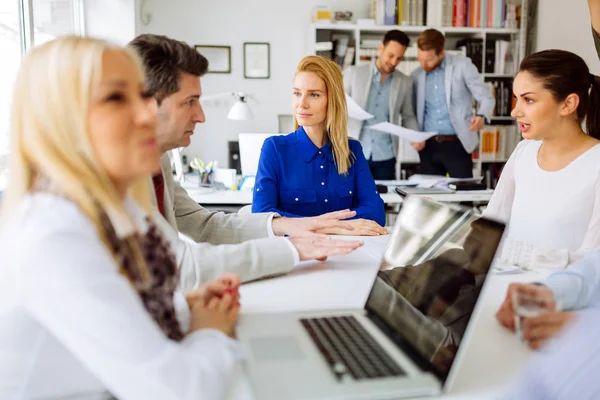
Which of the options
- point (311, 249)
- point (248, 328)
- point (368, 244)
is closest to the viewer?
point (248, 328)

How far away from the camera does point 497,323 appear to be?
0.99 meters

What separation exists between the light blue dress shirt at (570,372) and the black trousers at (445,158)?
375 centimetres

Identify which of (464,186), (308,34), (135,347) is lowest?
(464,186)

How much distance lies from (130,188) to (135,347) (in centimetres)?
24

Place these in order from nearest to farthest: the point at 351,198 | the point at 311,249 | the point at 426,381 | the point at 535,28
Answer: the point at 426,381, the point at 311,249, the point at 351,198, the point at 535,28

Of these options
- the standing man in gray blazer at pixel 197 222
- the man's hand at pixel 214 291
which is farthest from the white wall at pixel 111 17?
the man's hand at pixel 214 291

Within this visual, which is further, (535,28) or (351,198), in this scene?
(535,28)

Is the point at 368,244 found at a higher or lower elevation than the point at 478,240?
lower

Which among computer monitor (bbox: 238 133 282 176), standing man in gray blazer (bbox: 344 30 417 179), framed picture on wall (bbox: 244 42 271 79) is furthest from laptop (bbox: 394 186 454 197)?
framed picture on wall (bbox: 244 42 271 79)

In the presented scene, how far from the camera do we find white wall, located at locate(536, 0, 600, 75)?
13.9 ft

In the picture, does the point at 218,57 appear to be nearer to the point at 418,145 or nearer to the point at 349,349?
the point at 418,145


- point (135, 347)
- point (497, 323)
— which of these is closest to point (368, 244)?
point (497, 323)

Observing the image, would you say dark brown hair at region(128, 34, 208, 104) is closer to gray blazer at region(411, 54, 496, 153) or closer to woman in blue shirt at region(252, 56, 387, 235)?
woman in blue shirt at region(252, 56, 387, 235)

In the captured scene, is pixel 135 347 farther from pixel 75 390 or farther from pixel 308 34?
pixel 308 34
